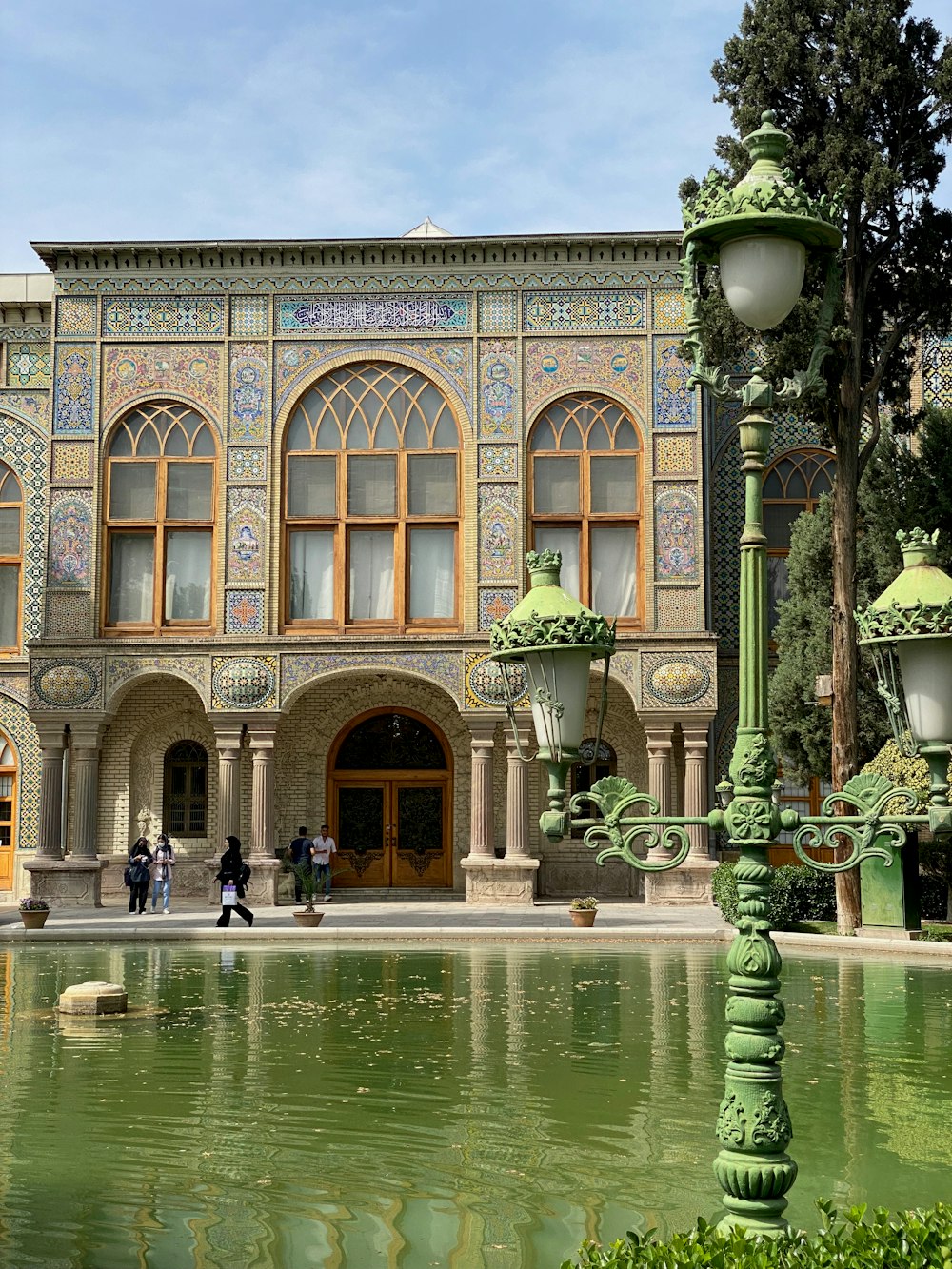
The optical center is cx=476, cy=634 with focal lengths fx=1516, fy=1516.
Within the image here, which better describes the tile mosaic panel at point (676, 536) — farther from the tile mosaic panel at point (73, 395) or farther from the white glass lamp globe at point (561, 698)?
the white glass lamp globe at point (561, 698)

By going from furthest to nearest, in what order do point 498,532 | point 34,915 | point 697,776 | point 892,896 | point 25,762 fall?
point 25,762
point 498,532
point 697,776
point 34,915
point 892,896

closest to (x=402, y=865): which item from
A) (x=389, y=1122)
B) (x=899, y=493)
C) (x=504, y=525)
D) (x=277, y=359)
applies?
(x=504, y=525)

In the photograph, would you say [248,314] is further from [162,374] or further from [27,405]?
[27,405]

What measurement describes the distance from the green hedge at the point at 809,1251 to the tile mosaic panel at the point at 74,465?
24989 mm

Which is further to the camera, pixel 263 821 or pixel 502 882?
pixel 263 821

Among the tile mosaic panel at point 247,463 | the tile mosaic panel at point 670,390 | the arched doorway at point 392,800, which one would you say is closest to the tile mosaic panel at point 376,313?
the tile mosaic panel at point 247,463

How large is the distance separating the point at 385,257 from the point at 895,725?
22939 mm

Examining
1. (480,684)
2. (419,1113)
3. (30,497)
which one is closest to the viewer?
(419,1113)

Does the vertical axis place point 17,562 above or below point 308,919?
above

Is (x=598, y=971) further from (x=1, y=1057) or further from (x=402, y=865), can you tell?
(x=402, y=865)

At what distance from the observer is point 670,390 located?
90.3ft

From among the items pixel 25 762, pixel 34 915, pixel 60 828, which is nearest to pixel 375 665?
pixel 60 828

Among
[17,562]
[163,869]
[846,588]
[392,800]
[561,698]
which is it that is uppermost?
[17,562]

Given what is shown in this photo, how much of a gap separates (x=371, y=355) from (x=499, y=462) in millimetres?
3131
